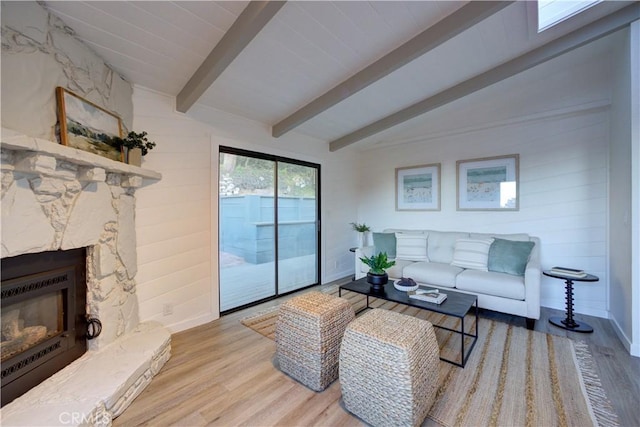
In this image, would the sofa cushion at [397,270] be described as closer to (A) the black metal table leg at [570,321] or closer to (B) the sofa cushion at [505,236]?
(B) the sofa cushion at [505,236]

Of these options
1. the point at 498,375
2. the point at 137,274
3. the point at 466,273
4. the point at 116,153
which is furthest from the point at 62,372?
the point at 466,273

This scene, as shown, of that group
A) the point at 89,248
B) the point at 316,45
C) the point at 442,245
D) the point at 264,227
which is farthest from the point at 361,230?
the point at 89,248

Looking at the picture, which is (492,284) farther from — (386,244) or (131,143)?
(131,143)

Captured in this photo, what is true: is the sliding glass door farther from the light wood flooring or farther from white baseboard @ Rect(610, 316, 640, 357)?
white baseboard @ Rect(610, 316, 640, 357)

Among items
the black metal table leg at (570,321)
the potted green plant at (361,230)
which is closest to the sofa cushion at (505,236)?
the black metal table leg at (570,321)

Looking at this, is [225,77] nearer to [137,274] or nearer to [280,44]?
[280,44]

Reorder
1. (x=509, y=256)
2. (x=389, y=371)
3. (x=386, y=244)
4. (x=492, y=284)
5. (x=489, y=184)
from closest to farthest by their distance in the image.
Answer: (x=389, y=371) < (x=492, y=284) < (x=509, y=256) < (x=489, y=184) < (x=386, y=244)

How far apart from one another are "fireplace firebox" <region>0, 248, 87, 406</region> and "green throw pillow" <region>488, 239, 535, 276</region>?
414 cm

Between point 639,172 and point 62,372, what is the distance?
455 cm

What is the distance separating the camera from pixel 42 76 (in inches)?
60.9

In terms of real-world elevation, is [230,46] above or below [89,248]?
above

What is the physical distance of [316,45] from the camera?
2211mm

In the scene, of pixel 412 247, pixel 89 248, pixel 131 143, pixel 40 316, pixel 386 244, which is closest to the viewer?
pixel 40 316

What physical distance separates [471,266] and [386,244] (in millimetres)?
1192
